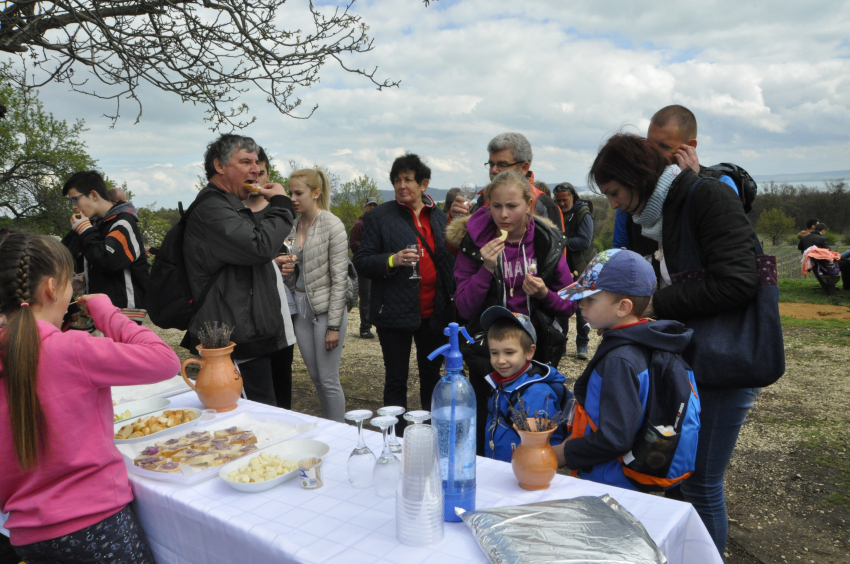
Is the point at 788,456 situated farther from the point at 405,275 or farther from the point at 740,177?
the point at 405,275

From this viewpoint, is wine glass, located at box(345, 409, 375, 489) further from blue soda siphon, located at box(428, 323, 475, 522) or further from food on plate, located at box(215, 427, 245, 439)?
food on plate, located at box(215, 427, 245, 439)

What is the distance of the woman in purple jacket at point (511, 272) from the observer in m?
2.63

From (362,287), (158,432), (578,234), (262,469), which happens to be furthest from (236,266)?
(362,287)

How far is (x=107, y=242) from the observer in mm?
3498

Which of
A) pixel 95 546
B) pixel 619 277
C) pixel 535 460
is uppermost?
pixel 619 277

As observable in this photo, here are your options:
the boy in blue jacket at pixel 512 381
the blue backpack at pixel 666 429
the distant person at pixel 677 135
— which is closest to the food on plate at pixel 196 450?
the boy in blue jacket at pixel 512 381

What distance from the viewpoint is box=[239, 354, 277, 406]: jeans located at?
2.68m

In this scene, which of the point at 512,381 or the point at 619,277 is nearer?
the point at 619,277

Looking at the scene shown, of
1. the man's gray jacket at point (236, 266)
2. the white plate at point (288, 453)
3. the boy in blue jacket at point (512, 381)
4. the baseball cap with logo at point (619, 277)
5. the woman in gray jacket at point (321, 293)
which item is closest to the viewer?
the white plate at point (288, 453)

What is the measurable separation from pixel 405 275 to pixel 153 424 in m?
1.78

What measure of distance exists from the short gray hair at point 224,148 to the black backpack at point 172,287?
0.22 m

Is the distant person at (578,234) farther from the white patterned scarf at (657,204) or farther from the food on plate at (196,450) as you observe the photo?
the food on plate at (196,450)

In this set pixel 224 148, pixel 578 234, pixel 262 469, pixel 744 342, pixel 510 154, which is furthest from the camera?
pixel 578 234

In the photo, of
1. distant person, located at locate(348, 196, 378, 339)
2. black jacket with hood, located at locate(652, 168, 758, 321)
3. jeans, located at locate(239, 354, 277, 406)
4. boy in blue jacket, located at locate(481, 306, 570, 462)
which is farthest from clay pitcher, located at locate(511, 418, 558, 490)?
distant person, located at locate(348, 196, 378, 339)
